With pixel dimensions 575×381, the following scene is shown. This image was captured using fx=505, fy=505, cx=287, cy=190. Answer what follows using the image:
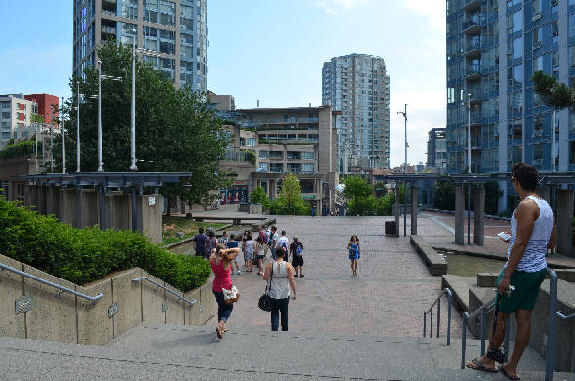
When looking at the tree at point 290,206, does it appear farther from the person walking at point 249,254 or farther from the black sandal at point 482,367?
the black sandal at point 482,367

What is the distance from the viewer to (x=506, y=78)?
1941 inches

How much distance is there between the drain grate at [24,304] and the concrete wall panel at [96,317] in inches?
30.8

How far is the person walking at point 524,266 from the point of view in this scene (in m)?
4.43

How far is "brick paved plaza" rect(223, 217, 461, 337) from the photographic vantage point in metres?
11.7

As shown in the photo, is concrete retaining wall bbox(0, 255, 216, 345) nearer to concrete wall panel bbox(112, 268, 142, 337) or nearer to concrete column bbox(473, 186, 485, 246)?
concrete wall panel bbox(112, 268, 142, 337)

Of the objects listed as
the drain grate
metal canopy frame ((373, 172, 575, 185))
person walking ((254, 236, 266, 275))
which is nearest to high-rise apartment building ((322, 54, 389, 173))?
metal canopy frame ((373, 172, 575, 185))

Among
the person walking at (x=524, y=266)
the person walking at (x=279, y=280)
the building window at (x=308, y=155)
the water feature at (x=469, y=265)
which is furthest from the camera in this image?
the building window at (x=308, y=155)

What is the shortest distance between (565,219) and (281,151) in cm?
7656

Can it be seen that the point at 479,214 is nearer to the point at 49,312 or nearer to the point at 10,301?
the point at 49,312

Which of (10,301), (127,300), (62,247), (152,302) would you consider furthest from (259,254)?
(10,301)

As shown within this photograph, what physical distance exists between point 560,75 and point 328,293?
117 feet

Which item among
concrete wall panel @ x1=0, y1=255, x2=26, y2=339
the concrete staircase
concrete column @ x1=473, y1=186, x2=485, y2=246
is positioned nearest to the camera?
the concrete staircase

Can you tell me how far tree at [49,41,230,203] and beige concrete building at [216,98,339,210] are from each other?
33.3 metres

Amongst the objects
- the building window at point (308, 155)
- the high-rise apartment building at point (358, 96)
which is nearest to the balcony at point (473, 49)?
the building window at point (308, 155)
